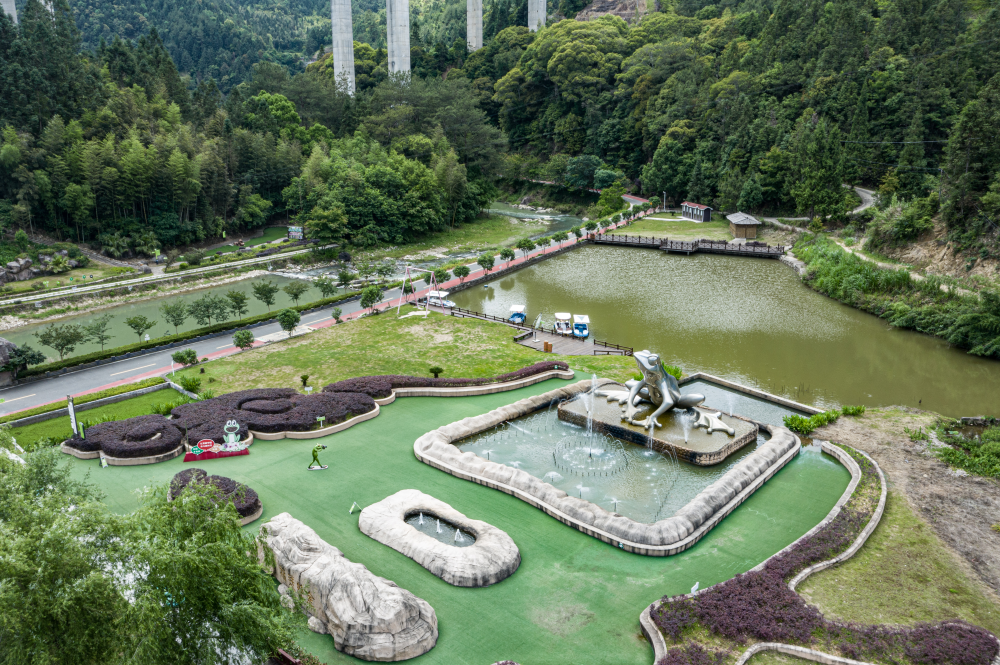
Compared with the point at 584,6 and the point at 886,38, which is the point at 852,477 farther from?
the point at 584,6

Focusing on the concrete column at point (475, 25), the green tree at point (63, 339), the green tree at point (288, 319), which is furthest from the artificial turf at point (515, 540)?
the concrete column at point (475, 25)

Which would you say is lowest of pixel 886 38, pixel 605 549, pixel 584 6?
pixel 605 549

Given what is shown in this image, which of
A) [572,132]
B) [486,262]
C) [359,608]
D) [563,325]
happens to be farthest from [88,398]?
[572,132]

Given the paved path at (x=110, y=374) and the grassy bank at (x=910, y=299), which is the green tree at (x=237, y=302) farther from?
the grassy bank at (x=910, y=299)

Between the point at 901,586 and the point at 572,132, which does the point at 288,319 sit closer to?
the point at 901,586

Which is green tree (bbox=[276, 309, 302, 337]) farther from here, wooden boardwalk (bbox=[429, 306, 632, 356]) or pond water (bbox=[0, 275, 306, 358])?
wooden boardwalk (bbox=[429, 306, 632, 356])

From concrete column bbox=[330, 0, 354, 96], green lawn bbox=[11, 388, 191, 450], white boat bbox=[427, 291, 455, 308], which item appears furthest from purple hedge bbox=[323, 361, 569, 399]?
concrete column bbox=[330, 0, 354, 96]

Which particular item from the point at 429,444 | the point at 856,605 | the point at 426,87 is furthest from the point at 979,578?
the point at 426,87
